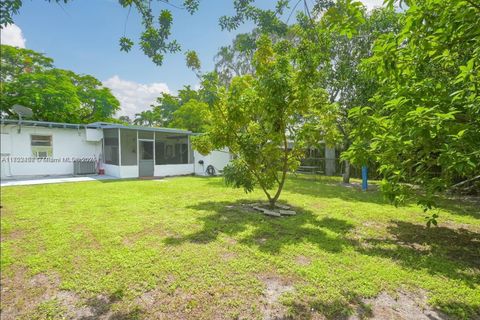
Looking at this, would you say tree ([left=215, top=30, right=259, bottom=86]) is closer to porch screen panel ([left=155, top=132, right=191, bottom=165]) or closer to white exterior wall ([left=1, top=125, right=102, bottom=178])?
porch screen panel ([left=155, top=132, right=191, bottom=165])

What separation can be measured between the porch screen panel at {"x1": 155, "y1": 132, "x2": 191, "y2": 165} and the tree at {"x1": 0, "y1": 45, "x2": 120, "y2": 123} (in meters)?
8.13

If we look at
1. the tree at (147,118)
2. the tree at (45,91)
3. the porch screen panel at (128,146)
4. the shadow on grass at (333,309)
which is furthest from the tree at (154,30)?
the tree at (147,118)

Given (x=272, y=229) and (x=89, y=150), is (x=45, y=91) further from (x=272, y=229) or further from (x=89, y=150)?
(x=272, y=229)

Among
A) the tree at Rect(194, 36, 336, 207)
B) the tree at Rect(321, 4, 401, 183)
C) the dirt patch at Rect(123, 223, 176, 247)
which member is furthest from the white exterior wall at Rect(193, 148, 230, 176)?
the dirt patch at Rect(123, 223, 176, 247)

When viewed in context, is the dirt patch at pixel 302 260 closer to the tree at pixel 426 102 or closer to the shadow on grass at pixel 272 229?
the shadow on grass at pixel 272 229

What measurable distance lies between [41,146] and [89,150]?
1.97 metres

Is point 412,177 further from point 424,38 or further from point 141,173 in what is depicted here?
point 141,173

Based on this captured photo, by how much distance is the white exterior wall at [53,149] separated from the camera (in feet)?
37.4

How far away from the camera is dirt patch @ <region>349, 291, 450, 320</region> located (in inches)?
96.5

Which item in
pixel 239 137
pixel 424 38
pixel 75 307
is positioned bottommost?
pixel 75 307

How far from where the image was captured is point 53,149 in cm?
1253

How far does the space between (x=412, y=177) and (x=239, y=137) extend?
11.6 feet

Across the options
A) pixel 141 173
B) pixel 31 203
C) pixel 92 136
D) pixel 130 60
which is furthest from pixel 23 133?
pixel 130 60

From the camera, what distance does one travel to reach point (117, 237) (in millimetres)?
4430
